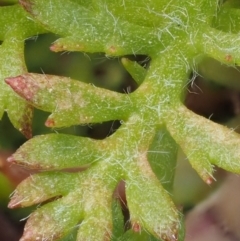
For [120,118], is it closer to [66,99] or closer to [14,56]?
[66,99]

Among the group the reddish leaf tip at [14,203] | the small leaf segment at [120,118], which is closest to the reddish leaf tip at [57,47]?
the small leaf segment at [120,118]

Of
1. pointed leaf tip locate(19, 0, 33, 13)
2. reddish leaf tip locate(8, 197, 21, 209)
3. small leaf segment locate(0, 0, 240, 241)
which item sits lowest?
reddish leaf tip locate(8, 197, 21, 209)

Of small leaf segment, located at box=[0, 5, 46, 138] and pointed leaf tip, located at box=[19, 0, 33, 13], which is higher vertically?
pointed leaf tip, located at box=[19, 0, 33, 13]

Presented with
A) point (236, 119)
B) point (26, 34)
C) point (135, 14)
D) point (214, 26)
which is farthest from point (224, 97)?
point (26, 34)

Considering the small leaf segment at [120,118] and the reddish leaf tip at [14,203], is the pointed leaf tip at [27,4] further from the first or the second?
the reddish leaf tip at [14,203]

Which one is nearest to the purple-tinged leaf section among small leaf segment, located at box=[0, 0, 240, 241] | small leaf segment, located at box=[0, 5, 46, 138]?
small leaf segment, located at box=[0, 0, 240, 241]

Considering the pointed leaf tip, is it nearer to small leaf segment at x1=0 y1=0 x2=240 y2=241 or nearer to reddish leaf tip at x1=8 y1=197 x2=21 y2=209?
small leaf segment at x1=0 y1=0 x2=240 y2=241

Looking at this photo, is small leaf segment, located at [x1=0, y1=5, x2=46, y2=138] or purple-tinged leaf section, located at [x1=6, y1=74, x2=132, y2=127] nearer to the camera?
purple-tinged leaf section, located at [x1=6, y1=74, x2=132, y2=127]

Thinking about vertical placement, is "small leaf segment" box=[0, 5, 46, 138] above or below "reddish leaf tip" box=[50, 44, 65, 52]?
below
